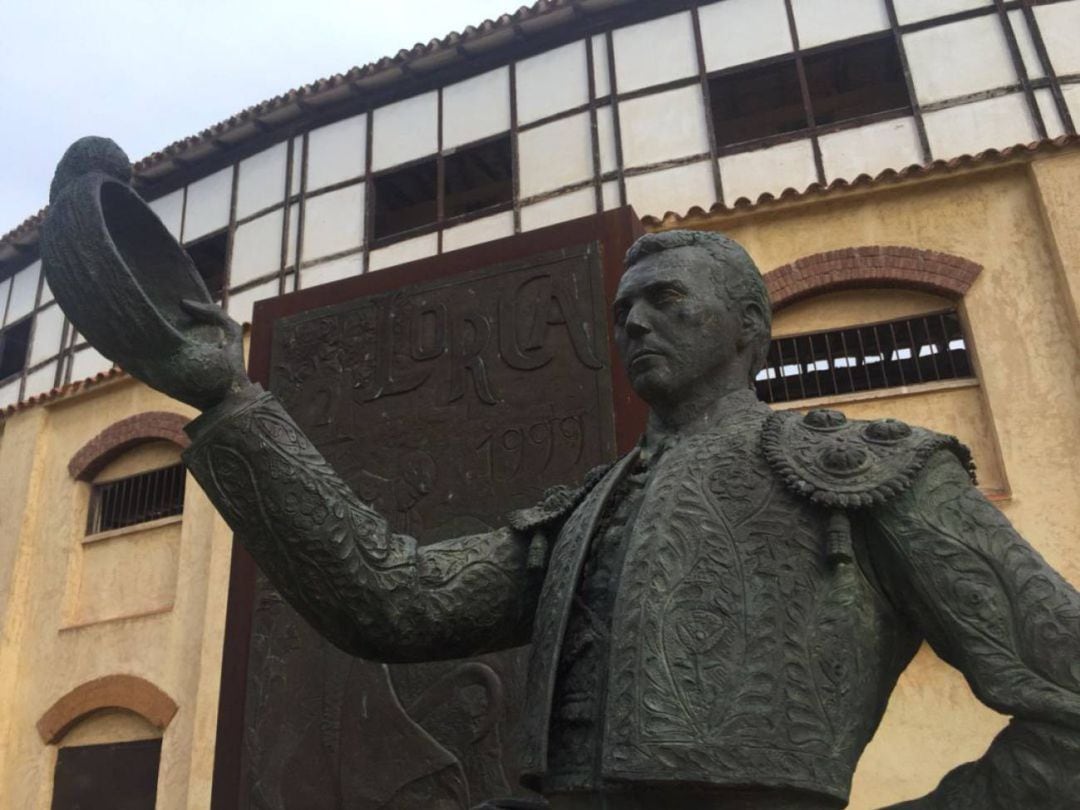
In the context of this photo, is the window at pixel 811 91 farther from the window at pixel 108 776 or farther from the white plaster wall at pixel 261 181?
the window at pixel 108 776

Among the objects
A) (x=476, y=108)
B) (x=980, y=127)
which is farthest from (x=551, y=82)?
(x=980, y=127)

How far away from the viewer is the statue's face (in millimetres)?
1947

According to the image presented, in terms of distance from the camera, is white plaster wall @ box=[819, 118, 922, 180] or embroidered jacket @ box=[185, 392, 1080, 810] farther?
white plaster wall @ box=[819, 118, 922, 180]

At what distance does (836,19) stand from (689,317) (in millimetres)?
8244

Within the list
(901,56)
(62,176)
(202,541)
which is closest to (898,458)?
(62,176)

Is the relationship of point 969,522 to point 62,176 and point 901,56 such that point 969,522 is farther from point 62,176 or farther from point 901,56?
point 901,56

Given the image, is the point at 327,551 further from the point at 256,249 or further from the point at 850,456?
the point at 256,249

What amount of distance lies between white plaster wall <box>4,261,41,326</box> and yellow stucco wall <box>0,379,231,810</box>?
1555 mm

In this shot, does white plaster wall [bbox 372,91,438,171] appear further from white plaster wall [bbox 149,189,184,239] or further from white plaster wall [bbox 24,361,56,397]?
white plaster wall [bbox 24,361,56,397]

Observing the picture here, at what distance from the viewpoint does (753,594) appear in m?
1.64

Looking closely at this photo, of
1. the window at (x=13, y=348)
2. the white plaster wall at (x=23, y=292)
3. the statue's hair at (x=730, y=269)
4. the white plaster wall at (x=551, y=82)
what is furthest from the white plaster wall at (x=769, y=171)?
the window at (x=13, y=348)

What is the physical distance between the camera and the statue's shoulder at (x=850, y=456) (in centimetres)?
164

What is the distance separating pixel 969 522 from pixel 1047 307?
695 cm

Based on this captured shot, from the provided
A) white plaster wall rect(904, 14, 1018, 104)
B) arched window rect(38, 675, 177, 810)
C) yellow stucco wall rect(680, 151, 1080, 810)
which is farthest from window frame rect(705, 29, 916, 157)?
arched window rect(38, 675, 177, 810)
